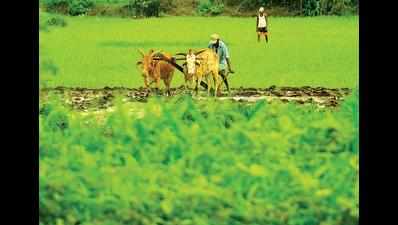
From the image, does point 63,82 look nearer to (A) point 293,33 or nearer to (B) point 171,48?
(B) point 171,48

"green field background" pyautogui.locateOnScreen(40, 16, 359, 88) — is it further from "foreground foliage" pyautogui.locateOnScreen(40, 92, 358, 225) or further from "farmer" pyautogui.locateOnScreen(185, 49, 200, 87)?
"foreground foliage" pyautogui.locateOnScreen(40, 92, 358, 225)

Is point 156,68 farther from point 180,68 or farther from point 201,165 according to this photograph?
point 201,165

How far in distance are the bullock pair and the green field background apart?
0.12 feet

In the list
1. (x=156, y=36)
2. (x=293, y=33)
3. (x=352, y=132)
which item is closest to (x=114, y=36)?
(x=156, y=36)

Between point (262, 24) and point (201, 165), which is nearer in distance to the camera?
point (201, 165)

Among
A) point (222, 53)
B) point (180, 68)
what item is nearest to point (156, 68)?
point (180, 68)

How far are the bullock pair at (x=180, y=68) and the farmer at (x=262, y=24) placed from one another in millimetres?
292

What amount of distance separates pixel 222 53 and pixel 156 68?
36cm

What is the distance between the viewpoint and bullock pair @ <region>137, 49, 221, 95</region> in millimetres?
5406

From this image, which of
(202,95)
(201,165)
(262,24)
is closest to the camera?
(201,165)

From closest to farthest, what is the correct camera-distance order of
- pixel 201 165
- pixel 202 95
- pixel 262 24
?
1. pixel 201 165
2. pixel 202 95
3. pixel 262 24

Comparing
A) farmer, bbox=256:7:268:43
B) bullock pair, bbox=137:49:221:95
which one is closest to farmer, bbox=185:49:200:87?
bullock pair, bbox=137:49:221:95

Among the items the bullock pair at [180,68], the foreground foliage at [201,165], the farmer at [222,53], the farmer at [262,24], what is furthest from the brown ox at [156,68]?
the farmer at [262,24]

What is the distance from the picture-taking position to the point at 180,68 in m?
5.43
